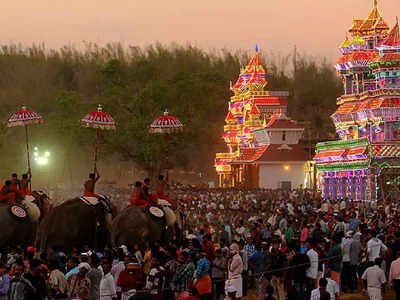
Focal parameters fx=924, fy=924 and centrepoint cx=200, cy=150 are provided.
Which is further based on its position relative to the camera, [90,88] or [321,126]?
[90,88]

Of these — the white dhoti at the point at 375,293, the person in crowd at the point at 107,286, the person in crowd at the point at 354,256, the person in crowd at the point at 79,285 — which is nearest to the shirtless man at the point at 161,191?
the person in crowd at the point at 354,256

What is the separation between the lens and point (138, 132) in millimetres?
68625

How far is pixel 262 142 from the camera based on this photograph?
70.1 meters

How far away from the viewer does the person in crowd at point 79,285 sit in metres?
13.7

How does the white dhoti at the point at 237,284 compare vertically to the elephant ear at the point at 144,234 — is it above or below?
below

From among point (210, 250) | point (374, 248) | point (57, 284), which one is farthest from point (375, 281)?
point (57, 284)

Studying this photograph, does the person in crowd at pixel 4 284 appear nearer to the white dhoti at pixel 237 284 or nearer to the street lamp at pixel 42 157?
the white dhoti at pixel 237 284

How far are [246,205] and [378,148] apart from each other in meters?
7.94

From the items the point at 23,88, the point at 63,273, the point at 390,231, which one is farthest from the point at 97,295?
the point at 23,88

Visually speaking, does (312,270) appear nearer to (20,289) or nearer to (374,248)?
(374,248)

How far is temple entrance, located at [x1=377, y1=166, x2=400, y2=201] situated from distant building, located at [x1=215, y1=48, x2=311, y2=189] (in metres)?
21.6

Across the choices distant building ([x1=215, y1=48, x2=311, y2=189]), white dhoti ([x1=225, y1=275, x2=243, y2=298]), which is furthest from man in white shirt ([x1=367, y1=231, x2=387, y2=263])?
distant building ([x1=215, y1=48, x2=311, y2=189])

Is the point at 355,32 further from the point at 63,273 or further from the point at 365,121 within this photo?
the point at 63,273

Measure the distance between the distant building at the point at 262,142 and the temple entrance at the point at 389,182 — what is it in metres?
21.6
